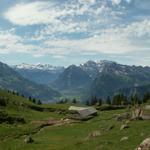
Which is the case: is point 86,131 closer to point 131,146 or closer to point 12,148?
point 12,148

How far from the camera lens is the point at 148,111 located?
71312 mm

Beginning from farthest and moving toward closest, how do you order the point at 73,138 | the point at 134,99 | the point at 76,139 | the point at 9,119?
1. the point at 134,99
2. the point at 9,119
3. the point at 73,138
4. the point at 76,139

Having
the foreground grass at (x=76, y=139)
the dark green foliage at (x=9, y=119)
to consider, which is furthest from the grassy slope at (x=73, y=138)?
the dark green foliage at (x=9, y=119)

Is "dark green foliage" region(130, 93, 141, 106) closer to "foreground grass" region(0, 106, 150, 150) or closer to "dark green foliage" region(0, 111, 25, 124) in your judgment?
"foreground grass" region(0, 106, 150, 150)

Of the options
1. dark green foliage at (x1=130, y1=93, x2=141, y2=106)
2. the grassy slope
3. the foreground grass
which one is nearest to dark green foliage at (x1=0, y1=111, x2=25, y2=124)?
the grassy slope

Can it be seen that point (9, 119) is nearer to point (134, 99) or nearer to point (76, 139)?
point (134, 99)

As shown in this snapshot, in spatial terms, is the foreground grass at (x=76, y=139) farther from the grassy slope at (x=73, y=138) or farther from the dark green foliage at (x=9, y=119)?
the dark green foliage at (x=9, y=119)

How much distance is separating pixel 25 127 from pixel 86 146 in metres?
35.4

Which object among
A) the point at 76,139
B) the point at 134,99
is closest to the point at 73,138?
the point at 76,139

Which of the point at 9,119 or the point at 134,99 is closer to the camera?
the point at 9,119

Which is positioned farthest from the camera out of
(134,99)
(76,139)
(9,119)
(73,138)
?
(134,99)

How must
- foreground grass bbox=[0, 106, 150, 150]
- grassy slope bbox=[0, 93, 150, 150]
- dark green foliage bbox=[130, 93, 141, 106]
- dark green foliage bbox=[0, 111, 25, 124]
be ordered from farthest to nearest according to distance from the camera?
1. dark green foliage bbox=[130, 93, 141, 106]
2. dark green foliage bbox=[0, 111, 25, 124]
3. grassy slope bbox=[0, 93, 150, 150]
4. foreground grass bbox=[0, 106, 150, 150]

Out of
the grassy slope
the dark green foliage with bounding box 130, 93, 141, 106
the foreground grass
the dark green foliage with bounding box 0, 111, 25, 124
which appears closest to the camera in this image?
the foreground grass

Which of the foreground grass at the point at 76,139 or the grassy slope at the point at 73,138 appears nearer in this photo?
the foreground grass at the point at 76,139
